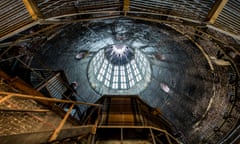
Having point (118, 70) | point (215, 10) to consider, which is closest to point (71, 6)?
point (215, 10)

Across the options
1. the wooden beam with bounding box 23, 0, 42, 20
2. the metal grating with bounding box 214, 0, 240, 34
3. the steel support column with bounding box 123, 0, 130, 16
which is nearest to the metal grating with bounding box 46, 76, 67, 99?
the wooden beam with bounding box 23, 0, 42, 20

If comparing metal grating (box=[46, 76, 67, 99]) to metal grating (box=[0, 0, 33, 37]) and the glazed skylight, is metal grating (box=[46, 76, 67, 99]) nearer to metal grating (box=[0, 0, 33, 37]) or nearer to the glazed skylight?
the glazed skylight

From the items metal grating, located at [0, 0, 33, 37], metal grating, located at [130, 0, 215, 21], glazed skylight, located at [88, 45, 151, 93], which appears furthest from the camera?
glazed skylight, located at [88, 45, 151, 93]

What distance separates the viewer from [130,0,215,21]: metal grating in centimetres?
454

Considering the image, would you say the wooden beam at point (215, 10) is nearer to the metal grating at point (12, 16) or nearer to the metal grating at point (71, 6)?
the metal grating at point (71, 6)

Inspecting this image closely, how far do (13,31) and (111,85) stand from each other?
14.3 m

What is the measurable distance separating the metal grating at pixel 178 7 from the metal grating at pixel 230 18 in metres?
0.37

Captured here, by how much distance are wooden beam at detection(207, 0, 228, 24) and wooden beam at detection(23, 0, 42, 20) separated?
434 centimetres

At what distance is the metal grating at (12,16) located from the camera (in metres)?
4.11

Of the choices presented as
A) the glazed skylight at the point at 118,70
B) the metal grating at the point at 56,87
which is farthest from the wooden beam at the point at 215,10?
the glazed skylight at the point at 118,70

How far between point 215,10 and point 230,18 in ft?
1.32

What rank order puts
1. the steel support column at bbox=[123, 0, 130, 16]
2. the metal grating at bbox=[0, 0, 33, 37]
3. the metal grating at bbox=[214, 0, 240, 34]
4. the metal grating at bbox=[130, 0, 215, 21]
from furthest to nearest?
the steel support column at bbox=[123, 0, 130, 16]
the metal grating at bbox=[130, 0, 215, 21]
the metal grating at bbox=[0, 0, 33, 37]
the metal grating at bbox=[214, 0, 240, 34]

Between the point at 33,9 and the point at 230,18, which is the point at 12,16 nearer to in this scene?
the point at 33,9

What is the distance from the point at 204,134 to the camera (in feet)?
34.5
